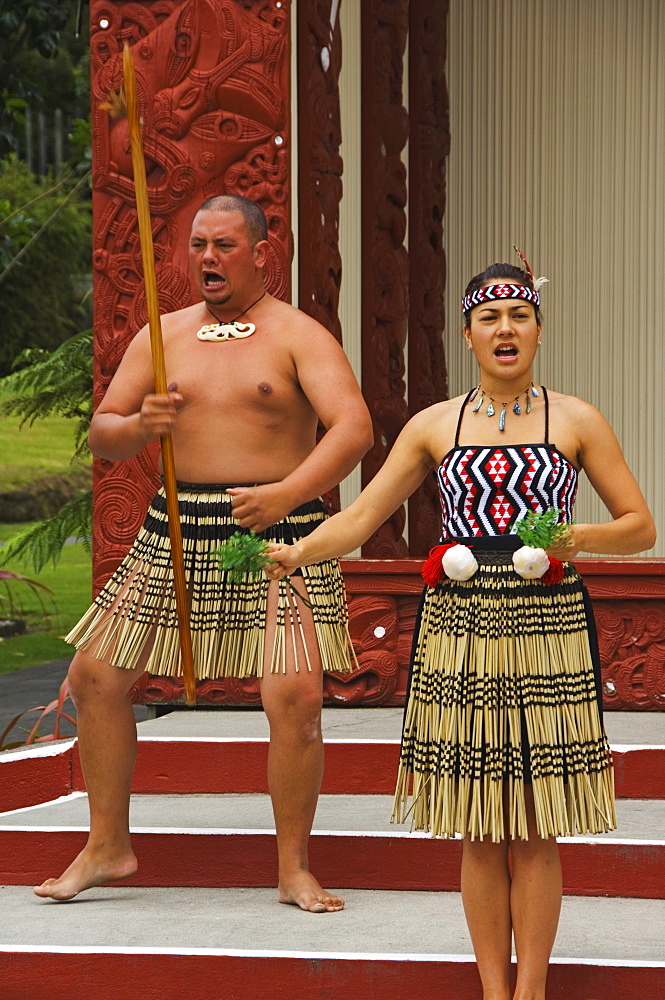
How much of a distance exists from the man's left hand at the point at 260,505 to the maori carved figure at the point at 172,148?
2.01 metres

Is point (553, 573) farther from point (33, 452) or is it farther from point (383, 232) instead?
point (33, 452)

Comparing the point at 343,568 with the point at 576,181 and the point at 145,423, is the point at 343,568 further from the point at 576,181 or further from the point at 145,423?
the point at 576,181

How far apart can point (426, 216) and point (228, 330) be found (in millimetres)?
3641

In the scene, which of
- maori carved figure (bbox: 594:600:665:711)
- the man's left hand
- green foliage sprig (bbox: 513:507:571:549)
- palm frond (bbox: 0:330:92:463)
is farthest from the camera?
palm frond (bbox: 0:330:92:463)

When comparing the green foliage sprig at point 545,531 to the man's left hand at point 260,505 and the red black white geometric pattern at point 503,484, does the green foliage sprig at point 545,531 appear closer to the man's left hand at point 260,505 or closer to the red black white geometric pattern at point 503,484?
the red black white geometric pattern at point 503,484

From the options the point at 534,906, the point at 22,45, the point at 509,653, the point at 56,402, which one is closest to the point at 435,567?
the point at 509,653

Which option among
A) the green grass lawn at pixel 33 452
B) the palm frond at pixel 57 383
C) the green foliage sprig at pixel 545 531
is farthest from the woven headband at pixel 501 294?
the green grass lawn at pixel 33 452

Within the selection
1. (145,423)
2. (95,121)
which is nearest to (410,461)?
(145,423)

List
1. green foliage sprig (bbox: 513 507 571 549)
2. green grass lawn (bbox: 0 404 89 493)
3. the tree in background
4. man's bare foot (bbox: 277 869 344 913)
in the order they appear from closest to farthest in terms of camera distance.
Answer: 1. green foliage sprig (bbox: 513 507 571 549)
2. man's bare foot (bbox: 277 869 344 913)
3. the tree in background
4. green grass lawn (bbox: 0 404 89 493)

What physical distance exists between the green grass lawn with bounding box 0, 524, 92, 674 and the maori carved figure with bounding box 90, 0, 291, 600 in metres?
4.45

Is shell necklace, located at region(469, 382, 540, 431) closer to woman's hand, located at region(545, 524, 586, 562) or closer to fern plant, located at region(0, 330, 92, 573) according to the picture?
woman's hand, located at region(545, 524, 586, 562)

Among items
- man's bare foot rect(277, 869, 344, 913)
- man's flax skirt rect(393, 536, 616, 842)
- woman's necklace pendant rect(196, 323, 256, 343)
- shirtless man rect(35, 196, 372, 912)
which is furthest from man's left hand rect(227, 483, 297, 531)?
man's bare foot rect(277, 869, 344, 913)

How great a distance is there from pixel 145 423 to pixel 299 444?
1.52ft

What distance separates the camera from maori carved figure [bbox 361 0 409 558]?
6641 mm
